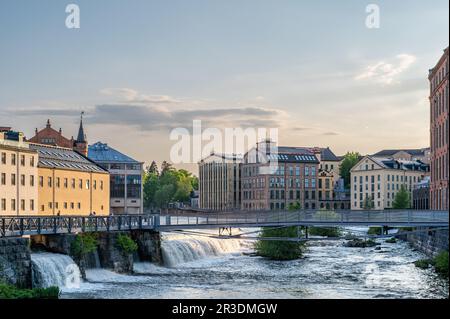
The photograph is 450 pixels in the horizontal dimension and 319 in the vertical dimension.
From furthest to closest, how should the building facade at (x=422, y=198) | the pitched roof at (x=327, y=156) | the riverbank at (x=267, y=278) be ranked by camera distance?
the pitched roof at (x=327, y=156) → the building facade at (x=422, y=198) → the riverbank at (x=267, y=278)

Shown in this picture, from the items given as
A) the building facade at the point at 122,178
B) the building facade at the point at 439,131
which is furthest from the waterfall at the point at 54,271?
the building facade at the point at 122,178

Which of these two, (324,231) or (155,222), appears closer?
(155,222)

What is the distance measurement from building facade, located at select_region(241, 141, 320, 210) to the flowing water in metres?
65.2

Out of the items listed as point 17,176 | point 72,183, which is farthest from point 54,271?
point 72,183

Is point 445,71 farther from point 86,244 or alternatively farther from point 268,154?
point 268,154

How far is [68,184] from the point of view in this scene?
79625 mm

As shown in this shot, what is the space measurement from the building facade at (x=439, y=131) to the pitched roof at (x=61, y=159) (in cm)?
3785

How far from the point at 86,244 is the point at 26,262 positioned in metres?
10.3

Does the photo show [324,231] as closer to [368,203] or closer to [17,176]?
[368,203]

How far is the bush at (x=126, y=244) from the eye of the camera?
61.2 meters

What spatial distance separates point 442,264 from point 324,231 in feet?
175

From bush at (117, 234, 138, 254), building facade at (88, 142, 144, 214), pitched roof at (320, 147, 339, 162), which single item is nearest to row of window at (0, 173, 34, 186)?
bush at (117, 234, 138, 254)

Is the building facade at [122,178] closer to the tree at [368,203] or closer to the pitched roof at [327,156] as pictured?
the tree at [368,203]
